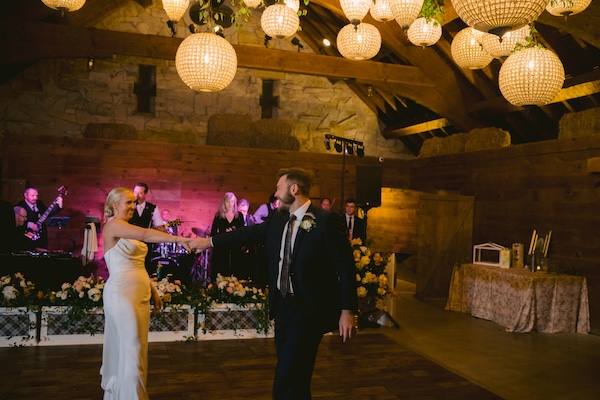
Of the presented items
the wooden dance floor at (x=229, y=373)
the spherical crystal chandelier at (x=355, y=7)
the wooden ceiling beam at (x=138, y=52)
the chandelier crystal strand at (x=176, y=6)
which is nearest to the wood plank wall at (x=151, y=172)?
the wooden ceiling beam at (x=138, y=52)

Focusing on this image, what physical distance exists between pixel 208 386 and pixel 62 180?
6.55 m

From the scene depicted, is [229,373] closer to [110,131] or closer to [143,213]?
[143,213]

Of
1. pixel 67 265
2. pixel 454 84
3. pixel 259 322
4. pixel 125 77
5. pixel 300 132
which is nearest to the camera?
pixel 259 322

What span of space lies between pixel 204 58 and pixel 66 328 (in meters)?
3.04

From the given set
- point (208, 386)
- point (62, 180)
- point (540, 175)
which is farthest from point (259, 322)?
point (62, 180)

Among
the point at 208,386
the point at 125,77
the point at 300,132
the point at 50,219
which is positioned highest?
the point at 125,77

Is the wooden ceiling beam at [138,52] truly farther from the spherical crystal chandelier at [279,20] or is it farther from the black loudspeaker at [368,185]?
the spherical crystal chandelier at [279,20]

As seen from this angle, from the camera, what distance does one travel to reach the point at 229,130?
36.5 feet

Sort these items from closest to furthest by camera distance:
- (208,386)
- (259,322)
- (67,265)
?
1. (208,386)
2. (259,322)
3. (67,265)

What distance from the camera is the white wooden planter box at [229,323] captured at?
5773mm

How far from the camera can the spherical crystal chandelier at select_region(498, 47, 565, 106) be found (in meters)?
4.24

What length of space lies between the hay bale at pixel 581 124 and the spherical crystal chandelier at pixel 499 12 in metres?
4.85

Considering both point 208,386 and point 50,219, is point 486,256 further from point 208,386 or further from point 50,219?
point 50,219

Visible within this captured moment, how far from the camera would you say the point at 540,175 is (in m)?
7.79
